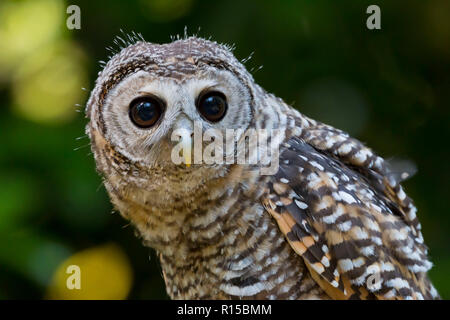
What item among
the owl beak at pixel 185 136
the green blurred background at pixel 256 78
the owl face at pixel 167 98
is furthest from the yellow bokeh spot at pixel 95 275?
the owl beak at pixel 185 136

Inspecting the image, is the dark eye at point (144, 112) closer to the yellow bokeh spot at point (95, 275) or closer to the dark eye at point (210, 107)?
the dark eye at point (210, 107)

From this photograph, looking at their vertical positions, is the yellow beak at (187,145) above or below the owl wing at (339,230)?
above

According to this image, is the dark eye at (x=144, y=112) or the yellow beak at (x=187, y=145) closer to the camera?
the yellow beak at (x=187, y=145)

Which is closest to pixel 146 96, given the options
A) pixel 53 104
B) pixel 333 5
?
pixel 53 104

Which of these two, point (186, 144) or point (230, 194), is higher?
point (186, 144)

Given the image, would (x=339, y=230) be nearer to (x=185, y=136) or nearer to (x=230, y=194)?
(x=230, y=194)

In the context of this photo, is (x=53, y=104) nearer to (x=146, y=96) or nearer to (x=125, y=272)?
(x=125, y=272)

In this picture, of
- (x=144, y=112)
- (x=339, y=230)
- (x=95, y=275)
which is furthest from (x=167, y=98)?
(x=95, y=275)
